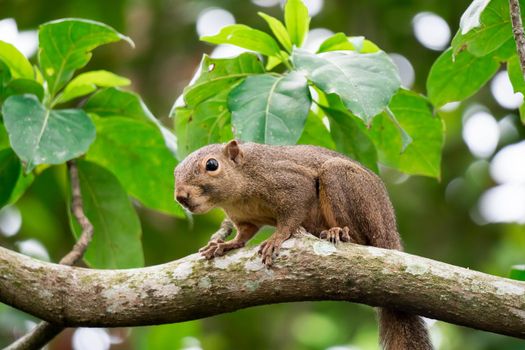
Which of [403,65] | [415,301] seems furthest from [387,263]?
[403,65]

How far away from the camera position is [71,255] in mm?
4219

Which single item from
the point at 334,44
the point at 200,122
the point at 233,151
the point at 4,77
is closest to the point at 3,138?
the point at 4,77

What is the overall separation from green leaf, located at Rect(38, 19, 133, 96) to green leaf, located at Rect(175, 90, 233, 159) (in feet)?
1.79

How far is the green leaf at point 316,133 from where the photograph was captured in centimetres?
464

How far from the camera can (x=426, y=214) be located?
350 inches

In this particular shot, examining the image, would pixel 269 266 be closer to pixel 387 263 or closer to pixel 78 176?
pixel 387 263

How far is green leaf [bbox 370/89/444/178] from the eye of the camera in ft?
15.1

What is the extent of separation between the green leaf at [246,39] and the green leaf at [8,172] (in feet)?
4.06

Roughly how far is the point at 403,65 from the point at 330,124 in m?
4.26

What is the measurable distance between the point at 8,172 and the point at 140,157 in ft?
2.58

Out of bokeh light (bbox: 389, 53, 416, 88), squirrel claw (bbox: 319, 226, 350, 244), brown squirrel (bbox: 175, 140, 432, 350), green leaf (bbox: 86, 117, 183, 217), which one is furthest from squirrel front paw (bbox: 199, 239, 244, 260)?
bokeh light (bbox: 389, 53, 416, 88)

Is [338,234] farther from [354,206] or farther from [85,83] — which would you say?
[85,83]

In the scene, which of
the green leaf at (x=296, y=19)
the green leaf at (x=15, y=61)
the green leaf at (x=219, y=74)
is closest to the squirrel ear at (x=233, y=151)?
the green leaf at (x=219, y=74)

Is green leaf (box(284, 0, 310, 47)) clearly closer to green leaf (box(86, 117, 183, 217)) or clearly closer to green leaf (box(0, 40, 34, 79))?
green leaf (box(86, 117, 183, 217))
